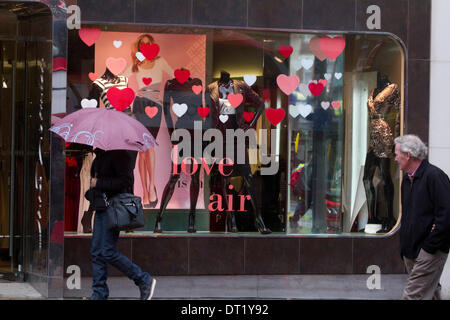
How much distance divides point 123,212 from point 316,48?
12.3 feet

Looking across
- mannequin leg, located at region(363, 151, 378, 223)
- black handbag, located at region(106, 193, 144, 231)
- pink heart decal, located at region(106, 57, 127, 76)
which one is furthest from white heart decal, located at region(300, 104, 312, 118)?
black handbag, located at region(106, 193, 144, 231)

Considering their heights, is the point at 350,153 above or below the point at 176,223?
above

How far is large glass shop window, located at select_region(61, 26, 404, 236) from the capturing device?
905cm

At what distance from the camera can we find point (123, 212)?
6.94m

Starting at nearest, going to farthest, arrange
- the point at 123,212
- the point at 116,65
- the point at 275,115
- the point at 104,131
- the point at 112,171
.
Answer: the point at 104,131, the point at 123,212, the point at 112,171, the point at 116,65, the point at 275,115

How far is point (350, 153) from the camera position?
31.0 feet

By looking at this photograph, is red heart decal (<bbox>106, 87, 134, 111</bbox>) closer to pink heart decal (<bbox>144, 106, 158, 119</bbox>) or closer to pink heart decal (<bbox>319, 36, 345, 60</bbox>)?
pink heart decal (<bbox>144, 106, 158, 119</bbox>)

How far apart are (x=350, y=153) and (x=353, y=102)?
0.67 metres

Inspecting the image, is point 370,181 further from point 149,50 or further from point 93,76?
point 93,76

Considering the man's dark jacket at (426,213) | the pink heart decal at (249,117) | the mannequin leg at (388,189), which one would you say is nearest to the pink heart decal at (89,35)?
the pink heart decal at (249,117)

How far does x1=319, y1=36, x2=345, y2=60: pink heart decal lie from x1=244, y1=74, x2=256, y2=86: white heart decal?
972mm

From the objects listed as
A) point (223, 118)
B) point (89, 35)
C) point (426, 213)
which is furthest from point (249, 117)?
point (426, 213)
